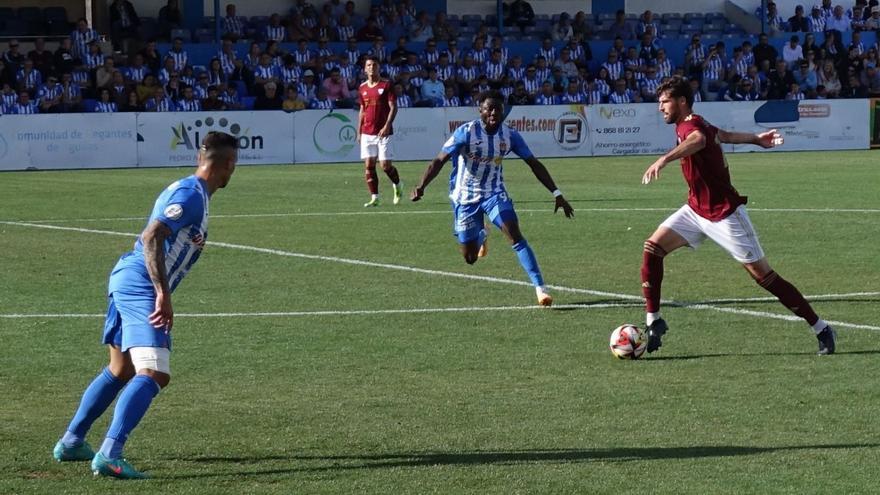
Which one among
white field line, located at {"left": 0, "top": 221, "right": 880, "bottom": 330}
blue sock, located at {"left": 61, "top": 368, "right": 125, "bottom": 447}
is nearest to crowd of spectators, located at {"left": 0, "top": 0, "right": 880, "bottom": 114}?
white field line, located at {"left": 0, "top": 221, "right": 880, "bottom": 330}

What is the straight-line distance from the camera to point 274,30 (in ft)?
129

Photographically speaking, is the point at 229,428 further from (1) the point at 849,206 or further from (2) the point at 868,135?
(2) the point at 868,135

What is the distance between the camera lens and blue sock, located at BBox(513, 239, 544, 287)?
13.1m

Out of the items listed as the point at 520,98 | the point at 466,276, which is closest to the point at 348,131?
the point at 520,98

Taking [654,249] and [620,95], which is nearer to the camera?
[654,249]

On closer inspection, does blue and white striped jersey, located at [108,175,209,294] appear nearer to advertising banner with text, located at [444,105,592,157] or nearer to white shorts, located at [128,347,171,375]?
white shorts, located at [128,347,171,375]

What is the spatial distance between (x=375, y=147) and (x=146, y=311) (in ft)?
57.5

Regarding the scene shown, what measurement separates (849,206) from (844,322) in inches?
409

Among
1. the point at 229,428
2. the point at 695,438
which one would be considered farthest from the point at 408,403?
the point at 695,438

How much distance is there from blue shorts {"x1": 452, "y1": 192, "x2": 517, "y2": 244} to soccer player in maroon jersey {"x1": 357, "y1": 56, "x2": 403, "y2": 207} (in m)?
9.48

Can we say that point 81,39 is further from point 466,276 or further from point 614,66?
point 466,276

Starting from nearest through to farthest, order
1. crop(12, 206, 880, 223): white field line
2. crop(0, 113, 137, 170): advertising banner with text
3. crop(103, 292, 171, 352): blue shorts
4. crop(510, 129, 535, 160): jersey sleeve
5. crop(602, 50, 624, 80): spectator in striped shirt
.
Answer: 1. crop(103, 292, 171, 352): blue shorts
2. crop(510, 129, 535, 160): jersey sleeve
3. crop(12, 206, 880, 223): white field line
4. crop(0, 113, 137, 170): advertising banner with text
5. crop(602, 50, 624, 80): spectator in striped shirt

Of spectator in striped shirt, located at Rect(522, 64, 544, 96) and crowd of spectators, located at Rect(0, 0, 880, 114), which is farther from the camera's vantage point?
spectator in striped shirt, located at Rect(522, 64, 544, 96)

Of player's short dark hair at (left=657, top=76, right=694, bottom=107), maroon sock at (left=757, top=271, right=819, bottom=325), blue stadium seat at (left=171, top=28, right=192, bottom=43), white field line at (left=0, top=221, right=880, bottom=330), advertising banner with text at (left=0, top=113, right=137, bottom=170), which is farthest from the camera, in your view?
blue stadium seat at (left=171, top=28, right=192, bottom=43)
